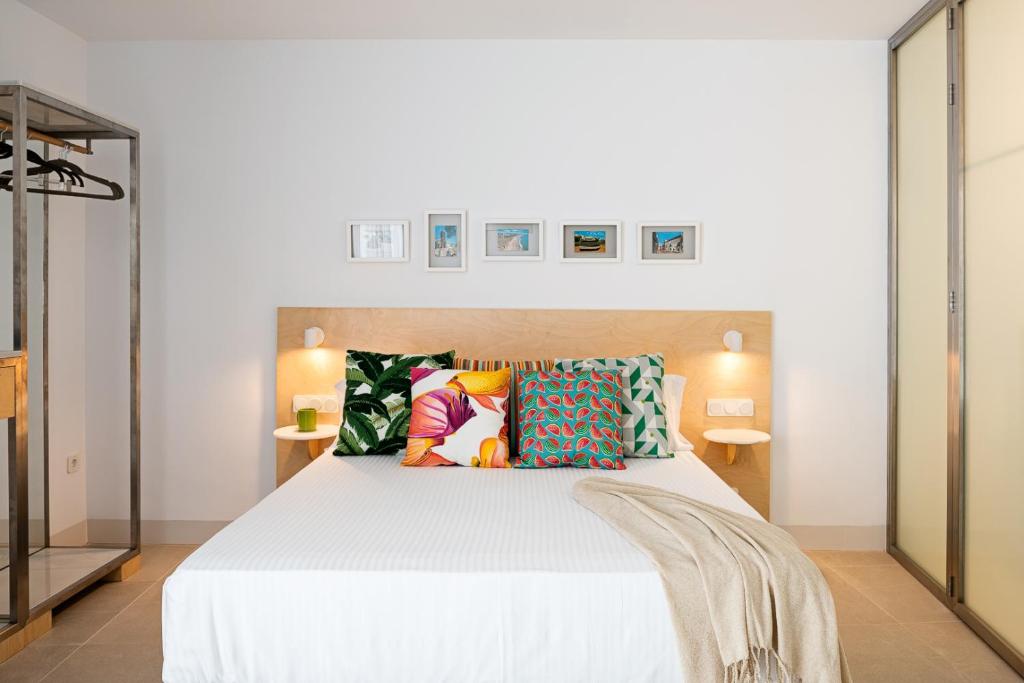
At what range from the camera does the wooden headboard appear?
3.88 meters

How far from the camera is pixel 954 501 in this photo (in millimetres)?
3143

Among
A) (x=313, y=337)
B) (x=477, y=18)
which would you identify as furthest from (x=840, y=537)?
(x=477, y=18)

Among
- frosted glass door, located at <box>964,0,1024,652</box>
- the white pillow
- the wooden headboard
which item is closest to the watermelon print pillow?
the white pillow

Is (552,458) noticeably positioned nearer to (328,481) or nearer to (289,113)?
(328,481)

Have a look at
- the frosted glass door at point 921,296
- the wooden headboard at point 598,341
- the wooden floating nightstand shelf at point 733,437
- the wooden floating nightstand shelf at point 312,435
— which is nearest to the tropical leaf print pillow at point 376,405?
the wooden floating nightstand shelf at point 312,435

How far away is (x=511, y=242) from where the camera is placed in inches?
154

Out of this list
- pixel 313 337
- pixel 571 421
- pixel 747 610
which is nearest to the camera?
pixel 747 610

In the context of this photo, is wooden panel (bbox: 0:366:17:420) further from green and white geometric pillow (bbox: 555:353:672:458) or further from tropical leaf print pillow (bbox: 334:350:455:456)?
green and white geometric pillow (bbox: 555:353:672:458)

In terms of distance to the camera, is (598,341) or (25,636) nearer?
(25,636)

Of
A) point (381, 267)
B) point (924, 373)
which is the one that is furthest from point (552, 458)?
point (924, 373)

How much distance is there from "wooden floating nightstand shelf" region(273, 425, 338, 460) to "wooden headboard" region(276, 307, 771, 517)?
161 millimetres

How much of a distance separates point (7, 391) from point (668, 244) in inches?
114

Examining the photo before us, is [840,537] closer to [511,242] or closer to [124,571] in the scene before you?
[511,242]

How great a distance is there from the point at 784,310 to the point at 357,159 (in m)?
2.28
